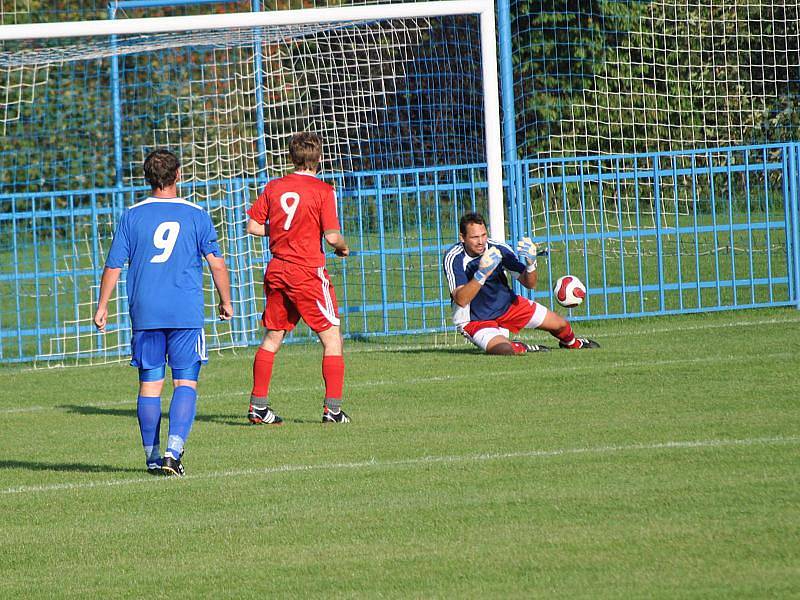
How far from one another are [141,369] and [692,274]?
12795mm

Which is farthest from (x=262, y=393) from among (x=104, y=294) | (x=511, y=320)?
(x=511, y=320)

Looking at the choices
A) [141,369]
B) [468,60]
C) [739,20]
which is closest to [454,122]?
[468,60]

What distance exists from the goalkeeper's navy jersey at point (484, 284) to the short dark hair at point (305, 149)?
2924mm

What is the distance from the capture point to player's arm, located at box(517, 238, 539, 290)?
11.2m

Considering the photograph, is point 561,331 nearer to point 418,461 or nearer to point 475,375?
point 475,375

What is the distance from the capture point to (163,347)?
24.0 feet

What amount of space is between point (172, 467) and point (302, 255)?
218 centimetres

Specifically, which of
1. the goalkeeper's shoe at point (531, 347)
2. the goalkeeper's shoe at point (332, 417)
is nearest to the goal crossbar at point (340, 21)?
the goalkeeper's shoe at point (531, 347)

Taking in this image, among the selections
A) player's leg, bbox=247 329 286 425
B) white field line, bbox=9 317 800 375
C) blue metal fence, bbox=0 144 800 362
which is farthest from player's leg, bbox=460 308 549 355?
player's leg, bbox=247 329 286 425

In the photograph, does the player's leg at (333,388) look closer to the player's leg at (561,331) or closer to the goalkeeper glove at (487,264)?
the goalkeeper glove at (487,264)

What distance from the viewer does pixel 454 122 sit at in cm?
1405

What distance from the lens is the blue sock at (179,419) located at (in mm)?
7258

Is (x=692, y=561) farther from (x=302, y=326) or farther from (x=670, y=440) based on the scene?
(x=302, y=326)

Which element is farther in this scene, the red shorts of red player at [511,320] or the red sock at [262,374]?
the red shorts of red player at [511,320]
